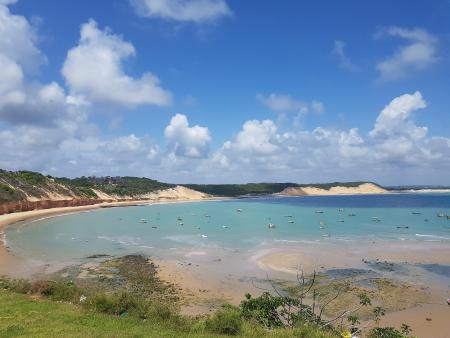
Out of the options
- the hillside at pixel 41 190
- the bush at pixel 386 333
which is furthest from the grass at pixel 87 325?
the hillside at pixel 41 190

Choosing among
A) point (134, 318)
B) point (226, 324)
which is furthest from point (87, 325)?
point (226, 324)

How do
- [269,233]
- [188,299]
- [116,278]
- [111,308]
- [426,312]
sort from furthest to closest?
[269,233]
[116,278]
[188,299]
[426,312]
[111,308]

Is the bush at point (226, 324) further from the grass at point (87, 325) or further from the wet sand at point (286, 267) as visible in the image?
the wet sand at point (286, 267)

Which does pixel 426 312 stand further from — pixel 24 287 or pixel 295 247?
pixel 295 247

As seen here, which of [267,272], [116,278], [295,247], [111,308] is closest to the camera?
[111,308]

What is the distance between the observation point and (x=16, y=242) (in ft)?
139

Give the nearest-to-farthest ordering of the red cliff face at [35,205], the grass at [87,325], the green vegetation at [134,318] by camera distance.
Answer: the grass at [87,325] < the green vegetation at [134,318] < the red cliff face at [35,205]

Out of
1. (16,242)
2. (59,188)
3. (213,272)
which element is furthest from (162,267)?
(59,188)

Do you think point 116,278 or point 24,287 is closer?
point 24,287

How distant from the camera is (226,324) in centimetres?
1288

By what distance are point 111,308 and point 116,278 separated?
11.7 m

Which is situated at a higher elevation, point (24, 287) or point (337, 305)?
point (24, 287)

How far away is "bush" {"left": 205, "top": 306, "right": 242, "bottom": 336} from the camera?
12732mm

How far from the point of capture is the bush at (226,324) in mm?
12732
